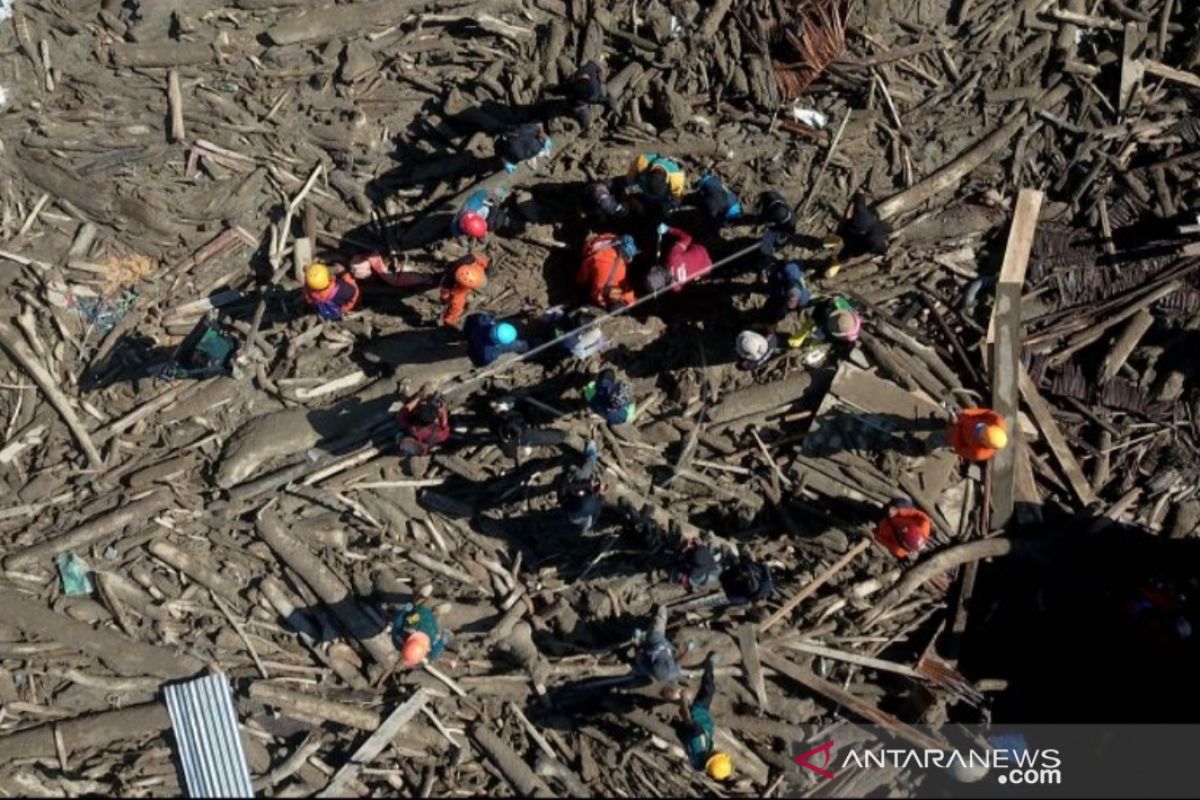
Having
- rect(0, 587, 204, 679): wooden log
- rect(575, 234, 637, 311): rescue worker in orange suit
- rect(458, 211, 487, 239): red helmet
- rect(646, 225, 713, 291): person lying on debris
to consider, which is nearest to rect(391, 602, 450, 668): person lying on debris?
rect(0, 587, 204, 679): wooden log

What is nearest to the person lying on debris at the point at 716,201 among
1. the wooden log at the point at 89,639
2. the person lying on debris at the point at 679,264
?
the person lying on debris at the point at 679,264

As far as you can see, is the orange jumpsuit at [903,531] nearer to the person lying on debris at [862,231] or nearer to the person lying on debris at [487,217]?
the person lying on debris at [862,231]

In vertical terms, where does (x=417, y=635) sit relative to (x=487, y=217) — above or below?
below

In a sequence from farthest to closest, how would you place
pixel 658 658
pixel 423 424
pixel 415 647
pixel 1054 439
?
1. pixel 1054 439
2. pixel 423 424
3. pixel 658 658
4. pixel 415 647

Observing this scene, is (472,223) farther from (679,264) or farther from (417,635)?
(417,635)

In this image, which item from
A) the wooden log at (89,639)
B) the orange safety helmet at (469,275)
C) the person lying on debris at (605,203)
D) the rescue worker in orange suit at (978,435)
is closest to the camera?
the rescue worker in orange suit at (978,435)

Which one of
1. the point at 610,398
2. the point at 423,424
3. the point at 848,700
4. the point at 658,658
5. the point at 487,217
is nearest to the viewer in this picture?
the point at 658,658

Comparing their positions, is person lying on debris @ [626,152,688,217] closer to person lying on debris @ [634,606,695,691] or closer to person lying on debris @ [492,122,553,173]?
→ person lying on debris @ [492,122,553,173]

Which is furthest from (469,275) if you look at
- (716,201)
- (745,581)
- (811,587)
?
(811,587)
